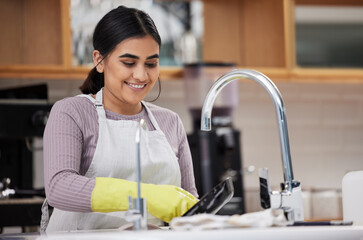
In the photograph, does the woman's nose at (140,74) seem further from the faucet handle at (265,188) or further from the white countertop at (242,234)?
the white countertop at (242,234)

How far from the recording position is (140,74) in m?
1.68

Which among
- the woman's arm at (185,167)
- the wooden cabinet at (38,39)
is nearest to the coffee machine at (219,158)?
the wooden cabinet at (38,39)

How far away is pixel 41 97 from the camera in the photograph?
2992mm

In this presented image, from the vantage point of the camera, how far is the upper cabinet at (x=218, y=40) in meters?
3.53

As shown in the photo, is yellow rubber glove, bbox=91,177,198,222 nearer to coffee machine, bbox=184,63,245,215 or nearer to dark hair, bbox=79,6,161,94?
dark hair, bbox=79,6,161,94

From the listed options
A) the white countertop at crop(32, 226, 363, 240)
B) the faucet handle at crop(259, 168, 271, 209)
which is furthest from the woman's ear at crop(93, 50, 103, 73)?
the white countertop at crop(32, 226, 363, 240)

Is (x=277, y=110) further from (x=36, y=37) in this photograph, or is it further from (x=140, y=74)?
(x=36, y=37)

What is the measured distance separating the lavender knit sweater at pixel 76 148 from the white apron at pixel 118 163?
25 millimetres

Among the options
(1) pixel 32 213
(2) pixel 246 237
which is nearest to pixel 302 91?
(1) pixel 32 213

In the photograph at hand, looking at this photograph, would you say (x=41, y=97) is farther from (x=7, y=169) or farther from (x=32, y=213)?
(x=32, y=213)

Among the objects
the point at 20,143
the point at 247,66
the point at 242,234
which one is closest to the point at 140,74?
the point at 242,234

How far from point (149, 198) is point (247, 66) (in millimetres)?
2623

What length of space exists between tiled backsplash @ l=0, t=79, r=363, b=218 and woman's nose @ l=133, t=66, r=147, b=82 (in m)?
2.31

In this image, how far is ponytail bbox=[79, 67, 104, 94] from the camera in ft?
6.15
